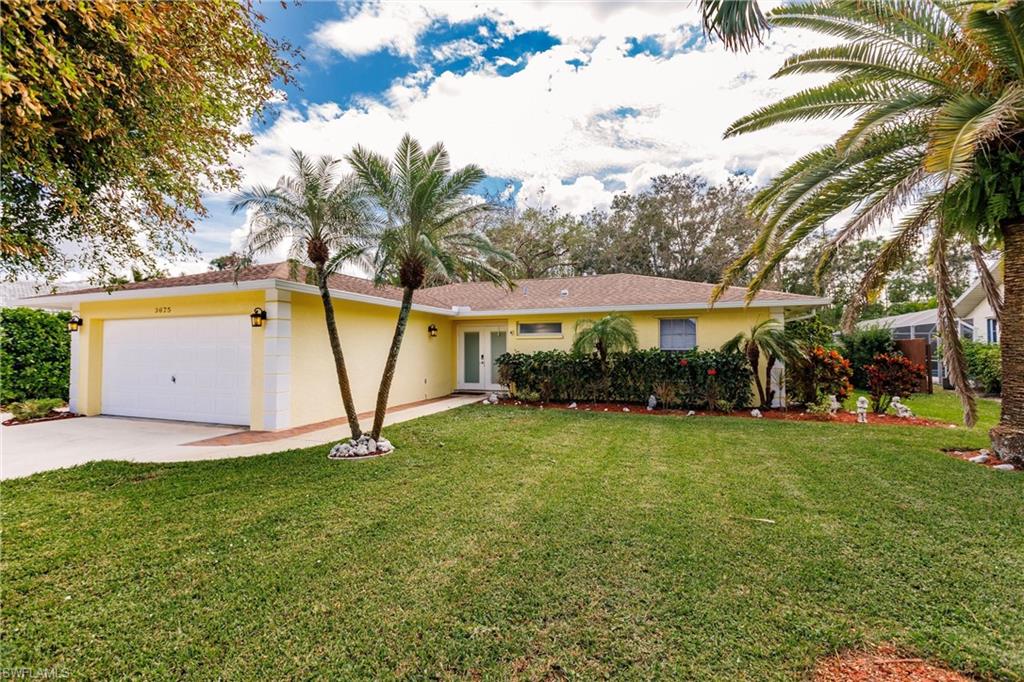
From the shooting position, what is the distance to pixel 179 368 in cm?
995

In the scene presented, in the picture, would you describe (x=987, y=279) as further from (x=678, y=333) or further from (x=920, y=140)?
(x=678, y=333)

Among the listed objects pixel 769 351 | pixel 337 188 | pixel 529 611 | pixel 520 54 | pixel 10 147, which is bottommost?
pixel 529 611

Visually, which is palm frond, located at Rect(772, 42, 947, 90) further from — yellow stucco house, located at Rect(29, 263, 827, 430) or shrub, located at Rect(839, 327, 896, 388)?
shrub, located at Rect(839, 327, 896, 388)

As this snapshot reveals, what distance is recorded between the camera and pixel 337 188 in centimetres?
695

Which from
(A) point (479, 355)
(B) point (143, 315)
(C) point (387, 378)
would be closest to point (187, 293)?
(B) point (143, 315)

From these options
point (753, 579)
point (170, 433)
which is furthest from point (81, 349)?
point (753, 579)


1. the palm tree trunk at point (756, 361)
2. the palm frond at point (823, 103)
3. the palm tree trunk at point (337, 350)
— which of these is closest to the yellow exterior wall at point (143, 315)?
the palm tree trunk at point (337, 350)

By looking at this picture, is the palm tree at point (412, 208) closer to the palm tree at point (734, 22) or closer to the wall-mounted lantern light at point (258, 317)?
the wall-mounted lantern light at point (258, 317)

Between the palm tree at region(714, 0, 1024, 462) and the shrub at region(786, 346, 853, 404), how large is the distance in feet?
9.36

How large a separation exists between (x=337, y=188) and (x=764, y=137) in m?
7.39

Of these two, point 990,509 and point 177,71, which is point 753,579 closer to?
point 990,509

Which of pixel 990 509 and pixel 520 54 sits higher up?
pixel 520 54

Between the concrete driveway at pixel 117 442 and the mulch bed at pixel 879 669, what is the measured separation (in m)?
7.39

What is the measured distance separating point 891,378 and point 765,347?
111 inches
